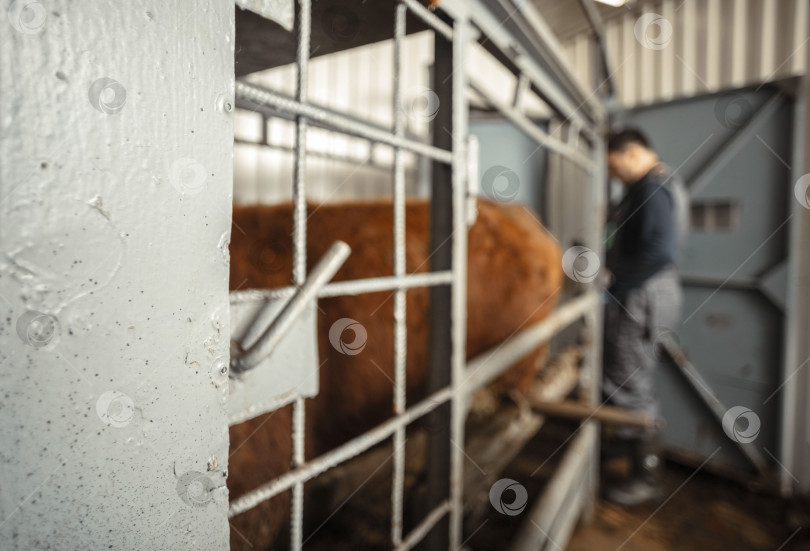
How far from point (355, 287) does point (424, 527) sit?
0.55 metres

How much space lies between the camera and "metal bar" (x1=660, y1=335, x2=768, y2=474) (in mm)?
2596

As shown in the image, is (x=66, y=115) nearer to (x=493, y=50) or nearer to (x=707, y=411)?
(x=493, y=50)

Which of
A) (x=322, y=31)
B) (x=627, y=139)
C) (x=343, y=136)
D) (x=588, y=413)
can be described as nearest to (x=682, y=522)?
(x=588, y=413)

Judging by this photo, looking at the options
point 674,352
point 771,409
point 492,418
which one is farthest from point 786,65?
point 492,418

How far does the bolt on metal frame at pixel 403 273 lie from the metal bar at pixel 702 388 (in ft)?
6.10

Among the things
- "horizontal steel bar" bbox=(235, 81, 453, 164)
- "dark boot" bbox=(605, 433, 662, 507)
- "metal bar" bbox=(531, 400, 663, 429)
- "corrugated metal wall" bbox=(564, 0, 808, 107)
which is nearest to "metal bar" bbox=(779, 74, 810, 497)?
"corrugated metal wall" bbox=(564, 0, 808, 107)

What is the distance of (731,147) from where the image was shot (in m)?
2.63

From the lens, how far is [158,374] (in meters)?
0.40

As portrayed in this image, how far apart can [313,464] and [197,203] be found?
39 centimetres

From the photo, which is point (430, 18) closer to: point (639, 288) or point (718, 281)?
point (639, 288)

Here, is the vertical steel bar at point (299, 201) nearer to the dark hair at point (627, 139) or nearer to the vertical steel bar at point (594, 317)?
the vertical steel bar at point (594, 317)

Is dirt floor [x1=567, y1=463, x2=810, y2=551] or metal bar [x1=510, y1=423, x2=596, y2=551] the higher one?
metal bar [x1=510, y1=423, x2=596, y2=551]

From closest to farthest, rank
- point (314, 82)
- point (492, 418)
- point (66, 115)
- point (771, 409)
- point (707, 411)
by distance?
point (66, 115), point (492, 418), point (771, 409), point (707, 411), point (314, 82)

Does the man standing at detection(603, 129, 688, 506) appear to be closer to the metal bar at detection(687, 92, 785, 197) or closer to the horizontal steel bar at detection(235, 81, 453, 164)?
the metal bar at detection(687, 92, 785, 197)
